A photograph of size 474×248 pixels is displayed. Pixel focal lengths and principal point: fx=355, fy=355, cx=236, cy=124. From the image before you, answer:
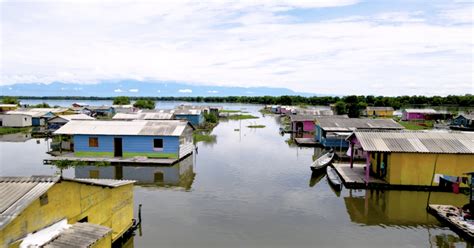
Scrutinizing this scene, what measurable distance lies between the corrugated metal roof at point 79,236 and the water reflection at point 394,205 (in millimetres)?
12638

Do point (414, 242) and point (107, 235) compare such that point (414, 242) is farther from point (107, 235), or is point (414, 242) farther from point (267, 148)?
point (267, 148)

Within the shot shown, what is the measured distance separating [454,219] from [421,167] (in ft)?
20.8

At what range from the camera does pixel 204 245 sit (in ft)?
49.4

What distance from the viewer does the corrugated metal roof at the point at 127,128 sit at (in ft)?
102

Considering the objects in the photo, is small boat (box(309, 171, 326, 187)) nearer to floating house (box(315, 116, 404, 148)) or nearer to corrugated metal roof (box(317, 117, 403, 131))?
floating house (box(315, 116, 404, 148))

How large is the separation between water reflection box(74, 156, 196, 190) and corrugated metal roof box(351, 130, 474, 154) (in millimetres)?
12479

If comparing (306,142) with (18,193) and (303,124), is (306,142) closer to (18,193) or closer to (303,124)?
(303,124)

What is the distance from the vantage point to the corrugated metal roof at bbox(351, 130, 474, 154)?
2247cm

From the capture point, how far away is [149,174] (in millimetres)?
26891

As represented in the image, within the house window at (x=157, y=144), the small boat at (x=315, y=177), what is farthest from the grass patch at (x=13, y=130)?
the small boat at (x=315, y=177)

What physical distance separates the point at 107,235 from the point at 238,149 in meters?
28.0

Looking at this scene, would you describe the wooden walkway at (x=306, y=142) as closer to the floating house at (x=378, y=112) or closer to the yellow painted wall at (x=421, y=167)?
the yellow painted wall at (x=421, y=167)

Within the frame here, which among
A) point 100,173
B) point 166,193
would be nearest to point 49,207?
point 166,193

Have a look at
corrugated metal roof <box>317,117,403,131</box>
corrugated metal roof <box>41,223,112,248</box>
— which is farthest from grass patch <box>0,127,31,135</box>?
corrugated metal roof <box>41,223,112,248</box>
